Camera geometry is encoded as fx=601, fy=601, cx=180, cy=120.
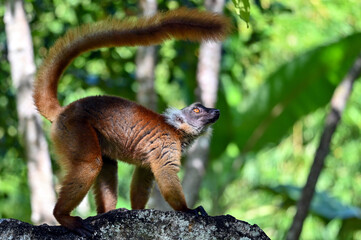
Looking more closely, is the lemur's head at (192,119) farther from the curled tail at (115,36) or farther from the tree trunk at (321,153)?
the tree trunk at (321,153)

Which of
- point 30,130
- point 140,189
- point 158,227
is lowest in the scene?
point 158,227

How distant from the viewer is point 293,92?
9688mm

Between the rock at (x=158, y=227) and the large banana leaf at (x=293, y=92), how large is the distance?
579cm

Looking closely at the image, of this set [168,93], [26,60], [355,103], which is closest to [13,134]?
[26,60]

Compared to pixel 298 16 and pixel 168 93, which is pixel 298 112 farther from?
pixel 168 93

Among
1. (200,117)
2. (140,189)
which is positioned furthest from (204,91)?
(140,189)

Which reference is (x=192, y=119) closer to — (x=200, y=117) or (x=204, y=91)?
(x=200, y=117)

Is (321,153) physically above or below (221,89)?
below

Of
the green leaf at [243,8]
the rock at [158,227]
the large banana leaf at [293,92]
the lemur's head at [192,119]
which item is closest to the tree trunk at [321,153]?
the large banana leaf at [293,92]

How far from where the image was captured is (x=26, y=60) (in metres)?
6.66

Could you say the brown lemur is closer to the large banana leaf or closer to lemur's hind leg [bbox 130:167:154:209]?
lemur's hind leg [bbox 130:167:154:209]

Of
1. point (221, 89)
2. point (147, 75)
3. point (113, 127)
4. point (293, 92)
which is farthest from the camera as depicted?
point (221, 89)

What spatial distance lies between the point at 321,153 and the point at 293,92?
5.77ft

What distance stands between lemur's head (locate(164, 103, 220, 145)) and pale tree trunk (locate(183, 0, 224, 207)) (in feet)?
8.35
